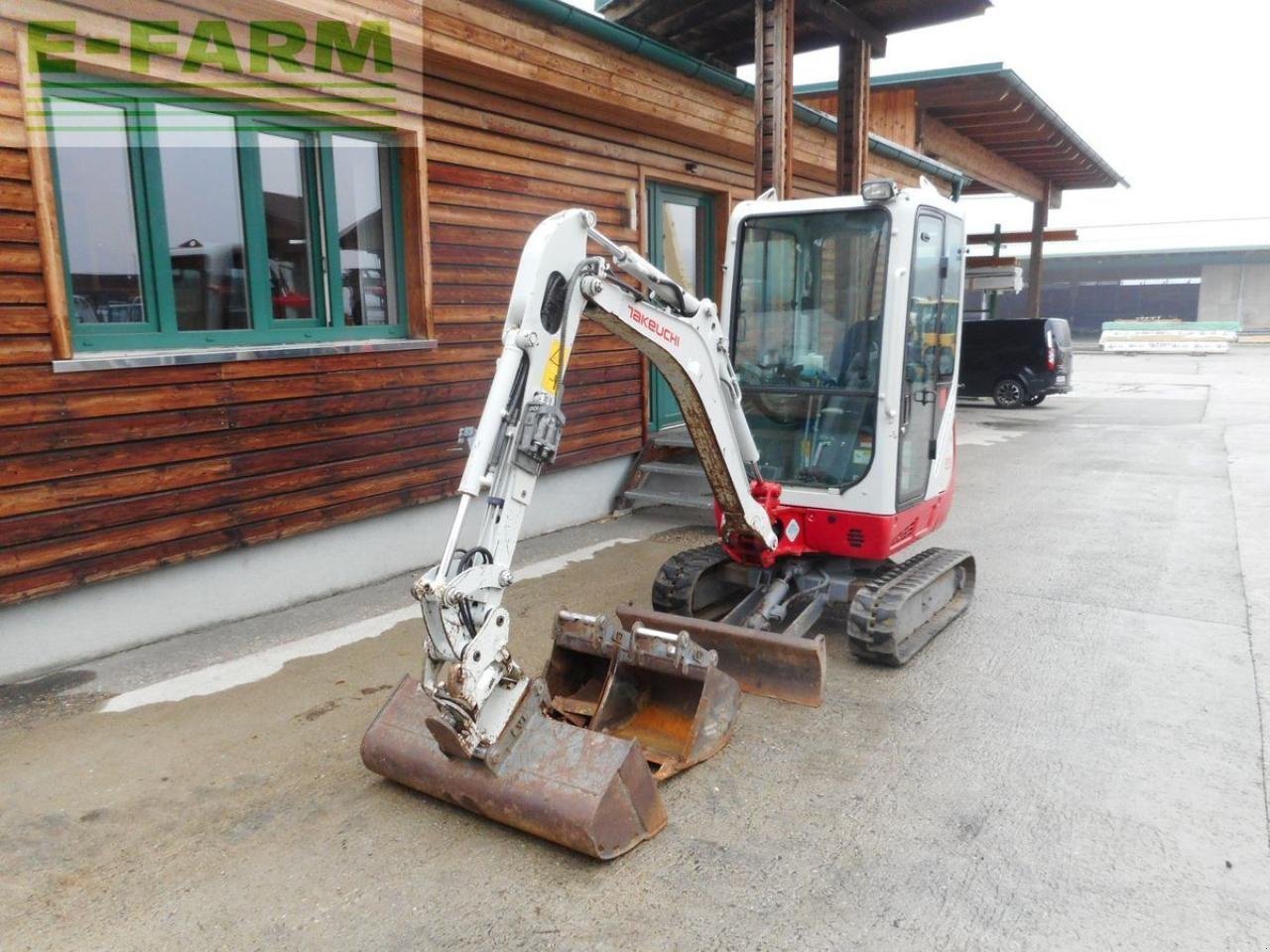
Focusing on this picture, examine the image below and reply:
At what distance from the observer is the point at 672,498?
25.3 ft

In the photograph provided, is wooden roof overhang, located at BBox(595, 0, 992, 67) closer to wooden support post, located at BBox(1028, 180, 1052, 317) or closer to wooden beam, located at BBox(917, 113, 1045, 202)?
wooden beam, located at BBox(917, 113, 1045, 202)

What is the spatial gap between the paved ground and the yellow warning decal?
1.58 m

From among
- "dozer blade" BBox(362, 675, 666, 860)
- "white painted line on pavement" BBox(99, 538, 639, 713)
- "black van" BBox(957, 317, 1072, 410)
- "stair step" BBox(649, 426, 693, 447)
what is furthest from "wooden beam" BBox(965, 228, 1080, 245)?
"dozer blade" BBox(362, 675, 666, 860)

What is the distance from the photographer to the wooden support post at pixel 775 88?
6.58 m

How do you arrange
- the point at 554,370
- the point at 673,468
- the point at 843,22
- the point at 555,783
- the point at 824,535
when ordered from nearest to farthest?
the point at 555,783 < the point at 554,370 < the point at 824,535 < the point at 843,22 < the point at 673,468

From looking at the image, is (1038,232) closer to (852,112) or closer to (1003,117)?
(1003,117)

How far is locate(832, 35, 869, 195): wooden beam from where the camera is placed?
7762mm

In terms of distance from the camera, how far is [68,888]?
2.87 meters

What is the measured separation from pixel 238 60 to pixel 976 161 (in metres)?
13.9

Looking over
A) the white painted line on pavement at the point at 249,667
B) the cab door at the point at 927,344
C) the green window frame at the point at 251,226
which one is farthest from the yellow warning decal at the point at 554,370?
the green window frame at the point at 251,226

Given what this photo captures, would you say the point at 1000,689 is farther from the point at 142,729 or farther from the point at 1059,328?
the point at 1059,328

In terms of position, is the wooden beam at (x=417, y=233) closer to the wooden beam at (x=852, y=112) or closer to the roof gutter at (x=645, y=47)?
the roof gutter at (x=645, y=47)

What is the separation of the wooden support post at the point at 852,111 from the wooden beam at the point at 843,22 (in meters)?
0.08

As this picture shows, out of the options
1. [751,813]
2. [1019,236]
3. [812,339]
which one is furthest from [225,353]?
[1019,236]
